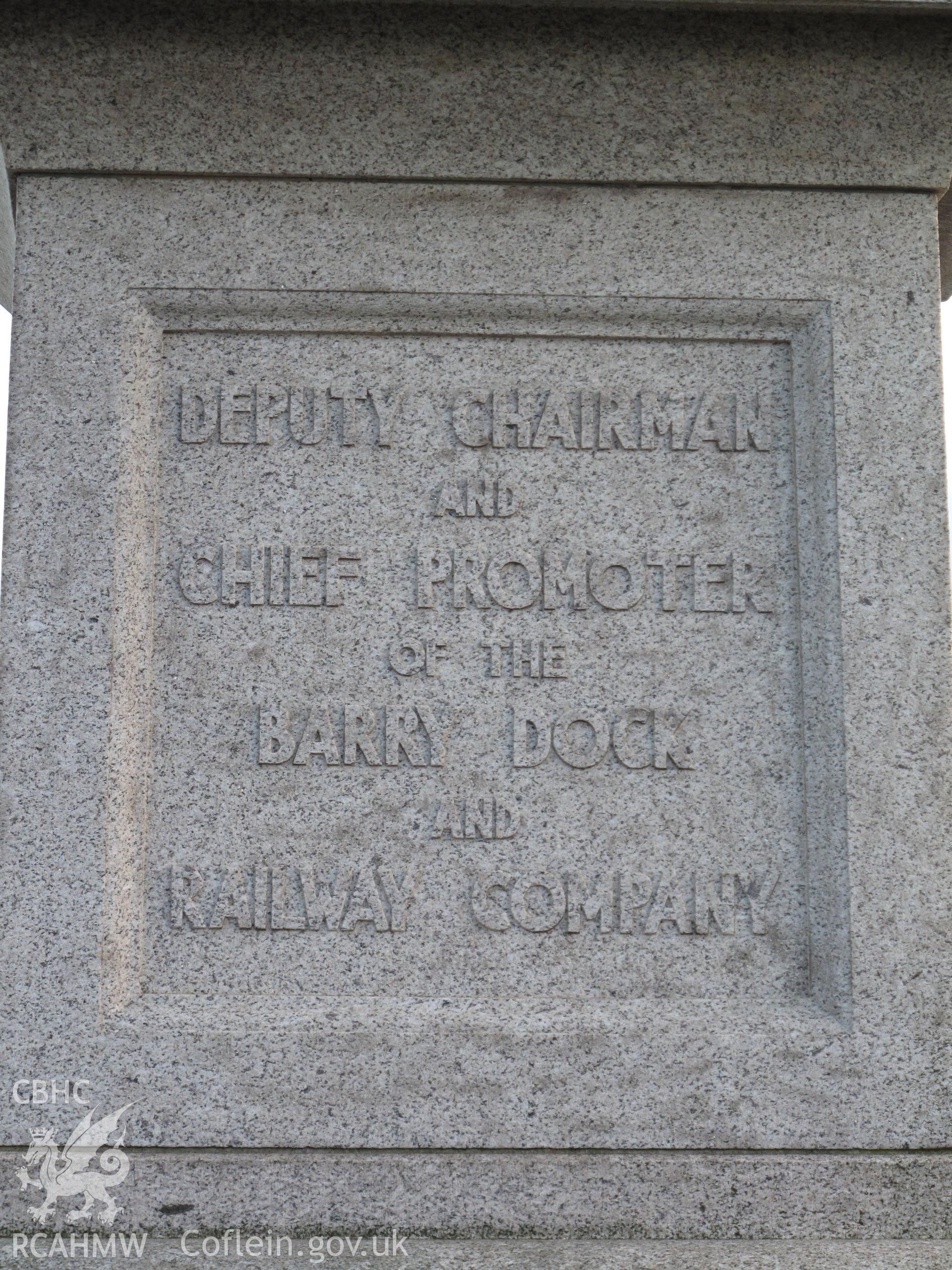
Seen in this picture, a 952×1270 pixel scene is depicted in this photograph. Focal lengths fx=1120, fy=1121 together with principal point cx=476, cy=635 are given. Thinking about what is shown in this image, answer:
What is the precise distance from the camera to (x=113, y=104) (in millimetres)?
2801

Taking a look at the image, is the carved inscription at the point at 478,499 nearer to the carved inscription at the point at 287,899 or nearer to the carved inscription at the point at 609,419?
the carved inscription at the point at 609,419

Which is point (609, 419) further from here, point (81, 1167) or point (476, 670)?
point (81, 1167)

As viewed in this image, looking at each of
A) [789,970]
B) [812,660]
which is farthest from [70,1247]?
[812,660]

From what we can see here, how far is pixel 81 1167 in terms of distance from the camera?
256 centimetres

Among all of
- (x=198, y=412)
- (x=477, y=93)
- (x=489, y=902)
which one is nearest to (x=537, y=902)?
(x=489, y=902)

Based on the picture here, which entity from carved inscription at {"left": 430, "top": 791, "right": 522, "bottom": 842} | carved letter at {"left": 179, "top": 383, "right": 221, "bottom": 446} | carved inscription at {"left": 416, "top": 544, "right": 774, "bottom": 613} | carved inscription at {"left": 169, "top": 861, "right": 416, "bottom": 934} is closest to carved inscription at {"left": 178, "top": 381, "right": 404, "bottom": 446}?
carved letter at {"left": 179, "top": 383, "right": 221, "bottom": 446}

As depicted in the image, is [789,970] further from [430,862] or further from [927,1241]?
[430,862]

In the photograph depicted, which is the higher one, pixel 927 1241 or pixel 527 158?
pixel 527 158

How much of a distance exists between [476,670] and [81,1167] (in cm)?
146

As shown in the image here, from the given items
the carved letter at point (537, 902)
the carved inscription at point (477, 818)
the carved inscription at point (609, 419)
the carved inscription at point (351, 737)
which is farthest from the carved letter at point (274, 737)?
the carved inscription at point (609, 419)

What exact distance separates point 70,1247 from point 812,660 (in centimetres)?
219

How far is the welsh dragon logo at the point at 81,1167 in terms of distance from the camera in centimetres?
254

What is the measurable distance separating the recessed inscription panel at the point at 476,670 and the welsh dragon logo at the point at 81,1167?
0.33 m

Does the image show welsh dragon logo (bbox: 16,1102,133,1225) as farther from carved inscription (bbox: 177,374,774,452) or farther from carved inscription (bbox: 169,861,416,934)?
carved inscription (bbox: 177,374,774,452)
